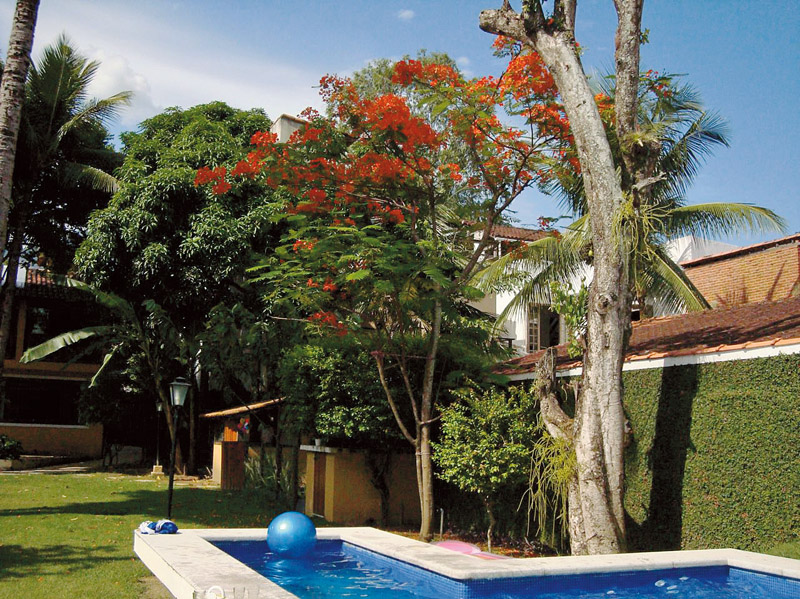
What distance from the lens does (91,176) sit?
26.3 m

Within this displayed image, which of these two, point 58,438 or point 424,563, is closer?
point 424,563

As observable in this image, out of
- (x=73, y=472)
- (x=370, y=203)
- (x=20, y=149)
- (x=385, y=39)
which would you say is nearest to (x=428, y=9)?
(x=385, y=39)

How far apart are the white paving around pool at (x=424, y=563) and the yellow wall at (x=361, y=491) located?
5.99m

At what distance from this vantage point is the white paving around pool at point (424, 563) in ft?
23.7

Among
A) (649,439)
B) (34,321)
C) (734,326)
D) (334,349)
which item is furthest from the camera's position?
(34,321)

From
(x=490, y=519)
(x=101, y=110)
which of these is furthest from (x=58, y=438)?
(x=490, y=519)

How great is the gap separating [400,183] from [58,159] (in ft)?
56.7

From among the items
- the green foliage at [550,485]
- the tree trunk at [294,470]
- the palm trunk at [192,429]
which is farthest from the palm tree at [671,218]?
the palm trunk at [192,429]

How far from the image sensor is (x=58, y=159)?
26.4 m

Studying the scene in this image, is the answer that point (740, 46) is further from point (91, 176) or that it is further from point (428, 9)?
point (91, 176)

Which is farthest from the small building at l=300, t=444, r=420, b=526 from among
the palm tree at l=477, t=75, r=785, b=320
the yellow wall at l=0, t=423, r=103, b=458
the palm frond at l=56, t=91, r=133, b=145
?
the yellow wall at l=0, t=423, r=103, b=458

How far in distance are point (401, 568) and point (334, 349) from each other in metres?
6.49

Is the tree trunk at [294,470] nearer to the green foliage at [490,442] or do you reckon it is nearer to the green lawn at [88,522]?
→ the green lawn at [88,522]

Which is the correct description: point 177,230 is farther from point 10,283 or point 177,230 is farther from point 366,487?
point 366,487
